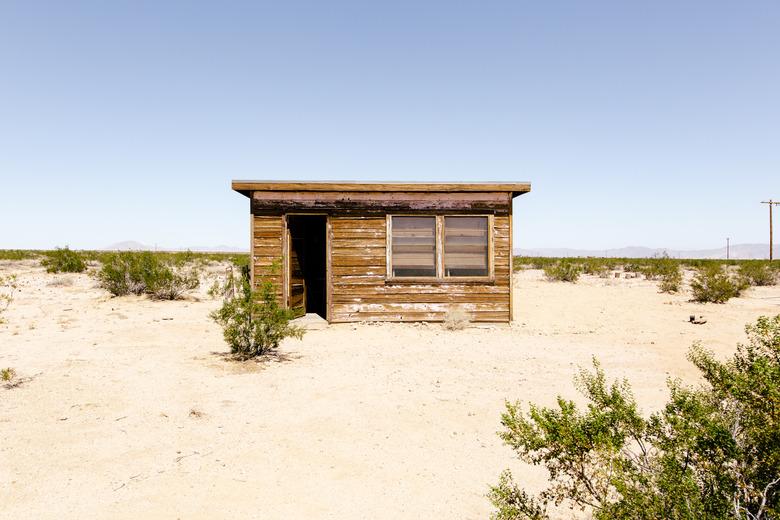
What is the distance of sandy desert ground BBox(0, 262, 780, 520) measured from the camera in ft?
12.0

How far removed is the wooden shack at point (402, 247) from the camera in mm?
10891

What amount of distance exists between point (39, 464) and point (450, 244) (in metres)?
8.69

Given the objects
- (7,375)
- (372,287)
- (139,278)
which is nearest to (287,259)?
(372,287)

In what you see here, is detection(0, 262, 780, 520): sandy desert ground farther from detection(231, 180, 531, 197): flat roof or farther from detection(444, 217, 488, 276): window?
detection(231, 180, 531, 197): flat roof

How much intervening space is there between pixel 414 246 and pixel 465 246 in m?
1.24

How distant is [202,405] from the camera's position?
5.53 metres

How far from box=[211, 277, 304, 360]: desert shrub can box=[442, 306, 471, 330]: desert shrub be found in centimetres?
400

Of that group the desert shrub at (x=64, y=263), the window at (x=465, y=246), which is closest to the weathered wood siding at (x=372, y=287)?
the window at (x=465, y=246)

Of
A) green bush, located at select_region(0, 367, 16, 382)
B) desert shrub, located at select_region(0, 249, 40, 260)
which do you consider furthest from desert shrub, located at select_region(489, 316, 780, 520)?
desert shrub, located at select_region(0, 249, 40, 260)

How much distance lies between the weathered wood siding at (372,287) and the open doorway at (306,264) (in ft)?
2.88

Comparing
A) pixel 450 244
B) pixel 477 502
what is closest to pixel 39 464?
pixel 477 502

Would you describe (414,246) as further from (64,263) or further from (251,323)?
(64,263)

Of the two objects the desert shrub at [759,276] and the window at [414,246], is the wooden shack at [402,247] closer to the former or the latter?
the window at [414,246]

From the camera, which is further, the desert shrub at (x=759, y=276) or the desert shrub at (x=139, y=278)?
the desert shrub at (x=759, y=276)
